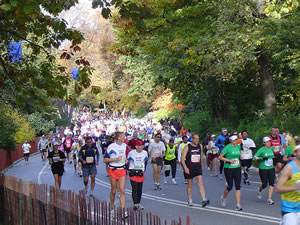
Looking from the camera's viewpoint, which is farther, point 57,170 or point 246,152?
point 246,152

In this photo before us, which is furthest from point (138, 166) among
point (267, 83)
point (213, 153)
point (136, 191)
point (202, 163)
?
point (267, 83)

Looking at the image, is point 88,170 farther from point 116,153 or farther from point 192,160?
point 192,160

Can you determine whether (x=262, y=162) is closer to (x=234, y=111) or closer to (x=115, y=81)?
(x=234, y=111)

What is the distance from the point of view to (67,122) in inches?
2411

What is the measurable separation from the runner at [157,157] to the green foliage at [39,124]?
1294 inches

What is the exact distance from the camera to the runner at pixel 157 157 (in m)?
15.9

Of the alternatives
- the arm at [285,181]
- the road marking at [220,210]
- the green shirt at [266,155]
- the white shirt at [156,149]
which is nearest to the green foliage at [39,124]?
the white shirt at [156,149]

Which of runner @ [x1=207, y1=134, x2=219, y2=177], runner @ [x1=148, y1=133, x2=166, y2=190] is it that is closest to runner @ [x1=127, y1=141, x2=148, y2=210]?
runner @ [x1=148, y1=133, x2=166, y2=190]

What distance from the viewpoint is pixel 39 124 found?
1911 inches

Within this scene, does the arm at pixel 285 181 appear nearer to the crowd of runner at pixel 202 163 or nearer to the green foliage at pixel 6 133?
the crowd of runner at pixel 202 163

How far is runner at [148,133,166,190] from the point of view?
1594 centimetres

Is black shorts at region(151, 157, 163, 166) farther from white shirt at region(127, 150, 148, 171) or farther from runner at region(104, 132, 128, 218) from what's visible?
runner at region(104, 132, 128, 218)

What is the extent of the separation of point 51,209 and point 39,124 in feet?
137

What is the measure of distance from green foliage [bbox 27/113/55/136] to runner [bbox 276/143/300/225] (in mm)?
43253
